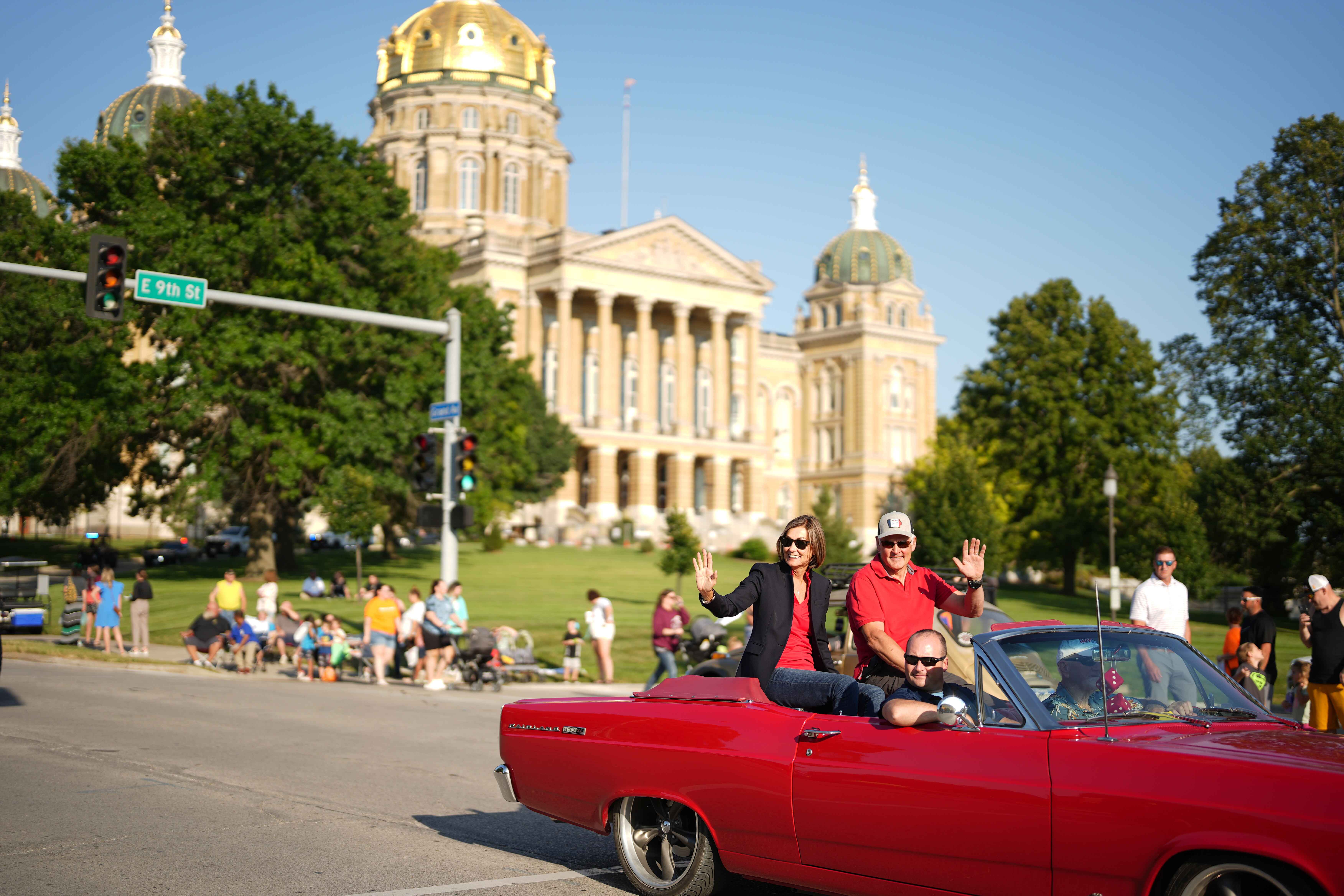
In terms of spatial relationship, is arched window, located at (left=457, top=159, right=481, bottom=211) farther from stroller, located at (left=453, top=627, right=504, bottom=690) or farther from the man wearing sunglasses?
the man wearing sunglasses

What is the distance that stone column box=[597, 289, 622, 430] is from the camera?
85125 mm

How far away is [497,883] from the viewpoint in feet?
23.6

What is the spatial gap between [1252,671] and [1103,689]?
291 inches

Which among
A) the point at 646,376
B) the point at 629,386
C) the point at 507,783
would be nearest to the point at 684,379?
the point at 646,376

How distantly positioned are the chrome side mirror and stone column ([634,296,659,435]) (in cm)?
8123

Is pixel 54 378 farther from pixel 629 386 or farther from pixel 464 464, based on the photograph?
pixel 629 386

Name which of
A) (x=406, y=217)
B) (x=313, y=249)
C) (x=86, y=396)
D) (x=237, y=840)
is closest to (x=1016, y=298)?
(x=406, y=217)

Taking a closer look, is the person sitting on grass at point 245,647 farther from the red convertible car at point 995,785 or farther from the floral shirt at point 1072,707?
the floral shirt at point 1072,707

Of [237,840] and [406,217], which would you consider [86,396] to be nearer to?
[406,217]

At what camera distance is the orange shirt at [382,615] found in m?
21.7

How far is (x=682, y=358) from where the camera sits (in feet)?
295

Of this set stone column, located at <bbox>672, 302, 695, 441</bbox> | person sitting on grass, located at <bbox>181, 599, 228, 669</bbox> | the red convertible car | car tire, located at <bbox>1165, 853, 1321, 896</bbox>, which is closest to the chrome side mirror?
the red convertible car

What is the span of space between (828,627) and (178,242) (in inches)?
1095

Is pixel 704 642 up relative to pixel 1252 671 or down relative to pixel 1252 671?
down
